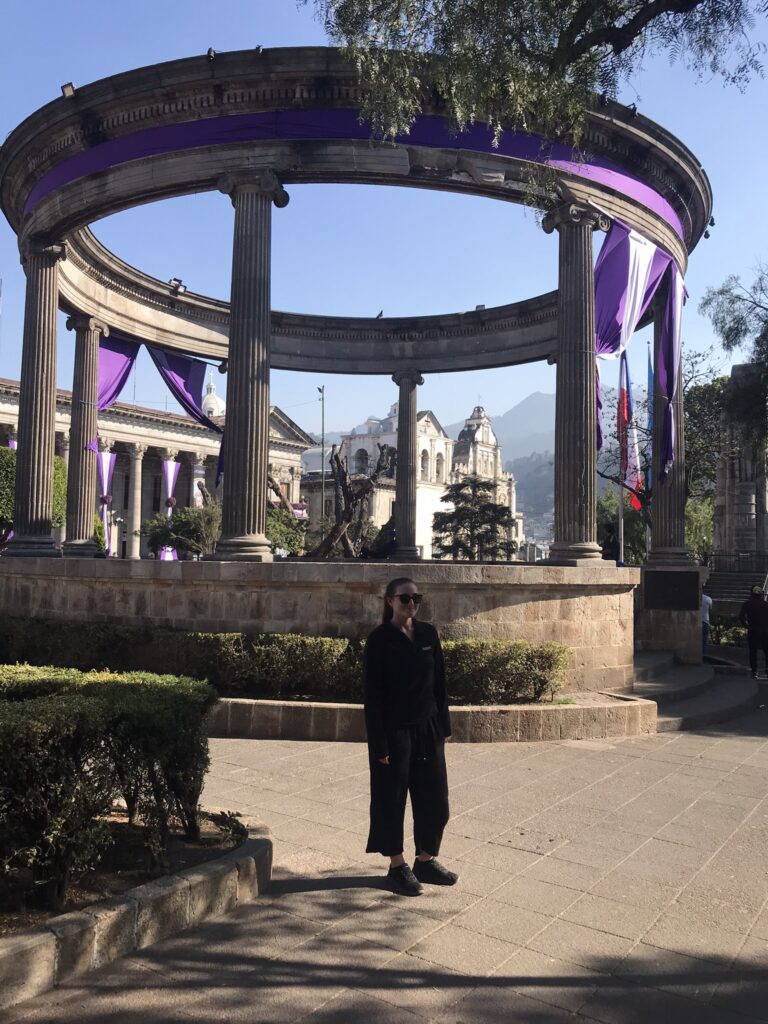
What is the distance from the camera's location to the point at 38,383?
15938mm

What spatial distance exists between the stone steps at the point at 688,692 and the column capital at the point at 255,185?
376 inches

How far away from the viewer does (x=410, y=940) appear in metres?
4.33

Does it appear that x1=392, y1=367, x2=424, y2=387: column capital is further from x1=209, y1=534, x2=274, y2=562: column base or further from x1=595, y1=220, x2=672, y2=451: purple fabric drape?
x1=209, y1=534, x2=274, y2=562: column base

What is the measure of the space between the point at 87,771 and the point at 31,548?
11.7 metres

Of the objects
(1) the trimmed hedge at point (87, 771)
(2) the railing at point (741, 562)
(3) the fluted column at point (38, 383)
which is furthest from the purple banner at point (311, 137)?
(2) the railing at point (741, 562)

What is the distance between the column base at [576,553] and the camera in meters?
13.0

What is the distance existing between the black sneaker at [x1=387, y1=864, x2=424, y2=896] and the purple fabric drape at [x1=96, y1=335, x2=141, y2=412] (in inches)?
638

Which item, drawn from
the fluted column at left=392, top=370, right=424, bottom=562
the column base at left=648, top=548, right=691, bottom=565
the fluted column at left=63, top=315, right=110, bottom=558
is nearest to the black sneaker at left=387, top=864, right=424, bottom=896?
the column base at left=648, top=548, right=691, bottom=565

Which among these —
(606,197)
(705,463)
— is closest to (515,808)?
(606,197)

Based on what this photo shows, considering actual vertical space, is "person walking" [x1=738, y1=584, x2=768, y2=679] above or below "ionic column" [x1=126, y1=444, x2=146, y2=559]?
below

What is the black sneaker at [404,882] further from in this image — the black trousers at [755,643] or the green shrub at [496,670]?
the black trousers at [755,643]

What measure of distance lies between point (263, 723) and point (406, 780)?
15.2 feet

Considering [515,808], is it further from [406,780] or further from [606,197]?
[606,197]

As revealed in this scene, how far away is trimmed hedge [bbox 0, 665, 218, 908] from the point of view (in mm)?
3950
